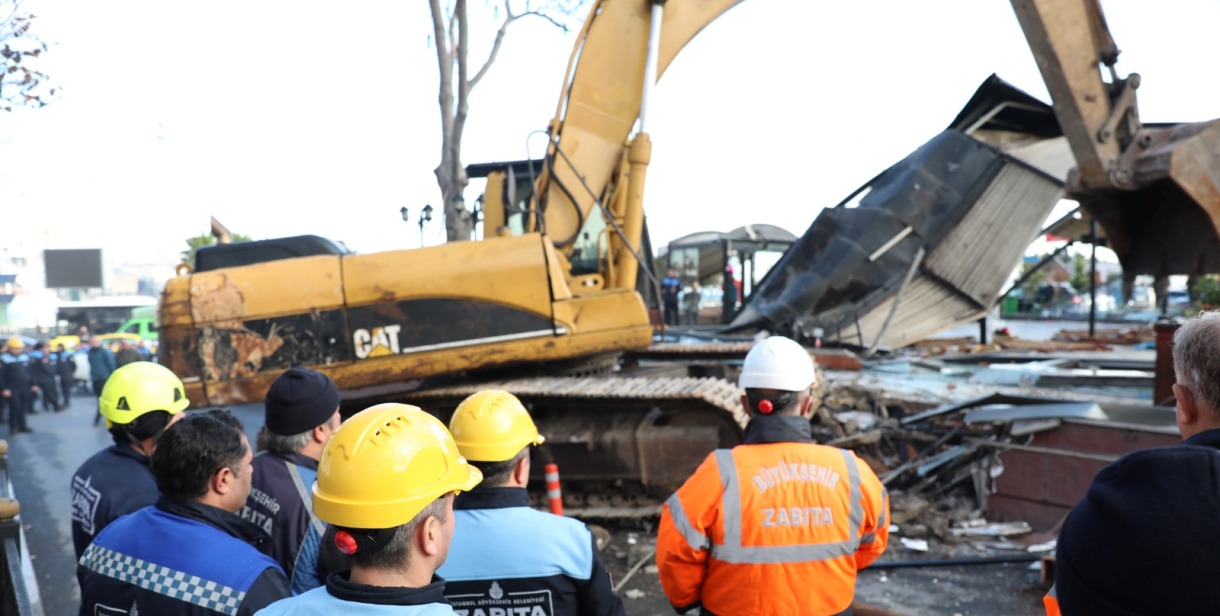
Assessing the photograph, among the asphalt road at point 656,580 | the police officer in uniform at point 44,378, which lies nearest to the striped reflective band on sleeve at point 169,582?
the asphalt road at point 656,580

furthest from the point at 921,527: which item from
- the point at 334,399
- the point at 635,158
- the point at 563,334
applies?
the point at 334,399

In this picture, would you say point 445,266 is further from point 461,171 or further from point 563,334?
point 461,171

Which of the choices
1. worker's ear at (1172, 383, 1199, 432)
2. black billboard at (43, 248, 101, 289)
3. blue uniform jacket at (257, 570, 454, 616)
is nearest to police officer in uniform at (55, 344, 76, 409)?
blue uniform jacket at (257, 570, 454, 616)

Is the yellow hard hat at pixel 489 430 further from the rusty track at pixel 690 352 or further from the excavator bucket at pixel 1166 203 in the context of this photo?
the rusty track at pixel 690 352

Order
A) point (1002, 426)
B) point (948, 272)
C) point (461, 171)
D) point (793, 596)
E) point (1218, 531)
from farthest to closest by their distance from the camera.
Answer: point (461, 171)
point (948, 272)
point (1002, 426)
point (793, 596)
point (1218, 531)

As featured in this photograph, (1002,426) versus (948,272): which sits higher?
(948,272)

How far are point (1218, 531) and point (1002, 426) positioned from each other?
560 cm

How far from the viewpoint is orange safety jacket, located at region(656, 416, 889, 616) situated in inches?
98.3

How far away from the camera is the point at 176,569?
2082mm

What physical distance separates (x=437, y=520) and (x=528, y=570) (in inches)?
A: 24.1

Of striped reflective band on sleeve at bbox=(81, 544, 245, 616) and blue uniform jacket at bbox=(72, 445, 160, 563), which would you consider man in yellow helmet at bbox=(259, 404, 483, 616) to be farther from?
blue uniform jacket at bbox=(72, 445, 160, 563)

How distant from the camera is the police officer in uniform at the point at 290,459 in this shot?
286cm

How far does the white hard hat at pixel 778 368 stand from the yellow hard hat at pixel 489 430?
0.73m

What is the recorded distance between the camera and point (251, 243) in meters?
8.33
